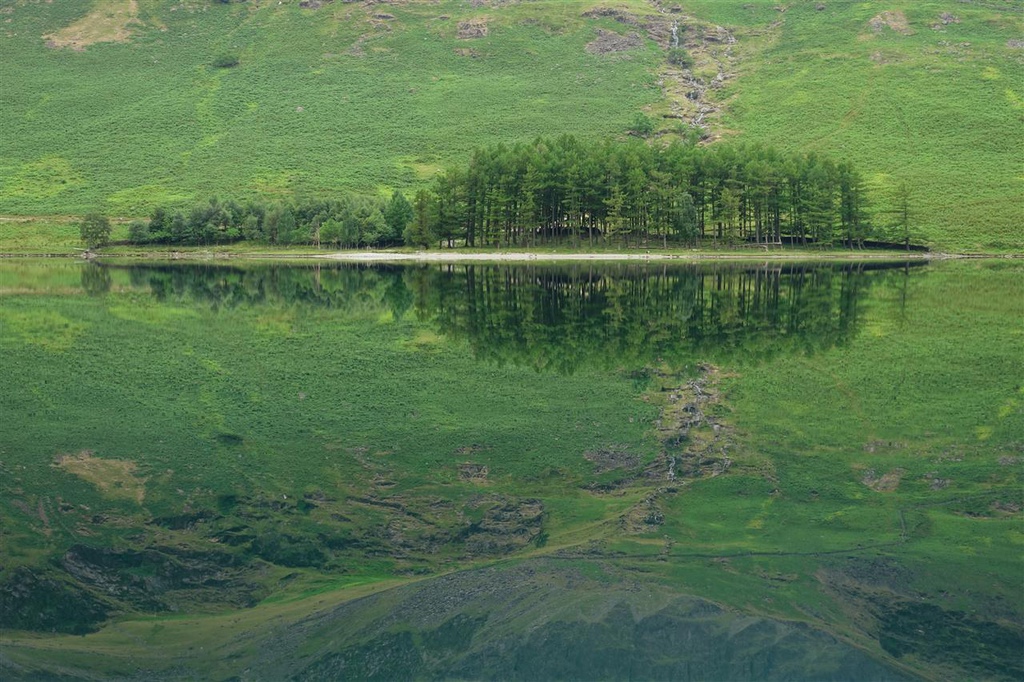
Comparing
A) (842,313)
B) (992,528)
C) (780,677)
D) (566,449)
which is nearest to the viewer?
(780,677)

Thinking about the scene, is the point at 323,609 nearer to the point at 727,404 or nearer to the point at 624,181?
the point at 727,404

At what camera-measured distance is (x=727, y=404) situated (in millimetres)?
28281

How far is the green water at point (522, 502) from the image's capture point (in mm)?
12859

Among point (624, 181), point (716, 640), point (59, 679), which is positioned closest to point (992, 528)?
point (716, 640)

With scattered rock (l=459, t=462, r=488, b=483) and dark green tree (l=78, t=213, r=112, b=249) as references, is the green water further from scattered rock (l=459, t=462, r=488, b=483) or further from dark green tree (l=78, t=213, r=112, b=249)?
dark green tree (l=78, t=213, r=112, b=249)

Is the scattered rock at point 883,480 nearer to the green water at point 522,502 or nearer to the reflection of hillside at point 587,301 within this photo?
the green water at point 522,502

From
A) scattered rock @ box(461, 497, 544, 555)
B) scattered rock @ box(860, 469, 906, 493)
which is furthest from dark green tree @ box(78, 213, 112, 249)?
scattered rock @ box(860, 469, 906, 493)

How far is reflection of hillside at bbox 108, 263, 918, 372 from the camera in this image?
127 feet

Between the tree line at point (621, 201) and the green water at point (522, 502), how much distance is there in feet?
274

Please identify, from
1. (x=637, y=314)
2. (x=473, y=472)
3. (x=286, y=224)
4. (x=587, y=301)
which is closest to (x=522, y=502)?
(x=473, y=472)

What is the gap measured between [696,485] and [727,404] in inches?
337

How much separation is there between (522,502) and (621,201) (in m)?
106

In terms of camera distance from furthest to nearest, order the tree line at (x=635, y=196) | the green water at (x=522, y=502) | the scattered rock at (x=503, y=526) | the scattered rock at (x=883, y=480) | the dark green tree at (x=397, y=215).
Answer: the dark green tree at (x=397, y=215), the tree line at (x=635, y=196), the scattered rock at (x=883, y=480), the scattered rock at (x=503, y=526), the green water at (x=522, y=502)

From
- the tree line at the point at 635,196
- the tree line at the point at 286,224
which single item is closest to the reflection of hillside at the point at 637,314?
the tree line at the point at 635,196
